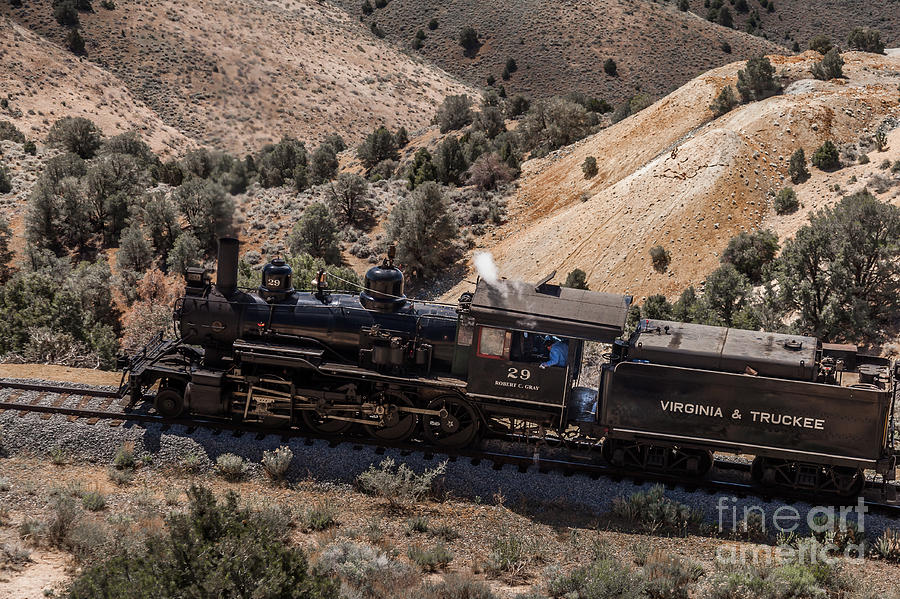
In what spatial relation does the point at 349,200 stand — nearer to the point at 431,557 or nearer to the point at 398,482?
the point at 398,482

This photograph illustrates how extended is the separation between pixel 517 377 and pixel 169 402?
7.33m

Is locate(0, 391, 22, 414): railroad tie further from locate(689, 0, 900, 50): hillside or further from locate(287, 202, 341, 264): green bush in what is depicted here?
locate(689, 0, 900, 50): hillside

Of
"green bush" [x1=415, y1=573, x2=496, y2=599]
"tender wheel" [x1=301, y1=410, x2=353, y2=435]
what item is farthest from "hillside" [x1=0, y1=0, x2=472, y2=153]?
"green bush" [x1=415, y1=573, x2=496, y2=599]

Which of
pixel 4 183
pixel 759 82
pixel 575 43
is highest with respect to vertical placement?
pixel 575 43

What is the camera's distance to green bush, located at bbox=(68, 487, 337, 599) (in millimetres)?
8727

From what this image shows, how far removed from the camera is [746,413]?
13859mm

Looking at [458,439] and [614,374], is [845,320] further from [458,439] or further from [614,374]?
[458,439]

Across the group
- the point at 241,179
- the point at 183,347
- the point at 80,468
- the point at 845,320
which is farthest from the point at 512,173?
the point at 80,468

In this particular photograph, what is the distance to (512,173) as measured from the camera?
1913 inches

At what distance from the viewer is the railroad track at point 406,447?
14367 millimetres

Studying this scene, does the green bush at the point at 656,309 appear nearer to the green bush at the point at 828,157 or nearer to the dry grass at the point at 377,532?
the green bush at the point at 828,157

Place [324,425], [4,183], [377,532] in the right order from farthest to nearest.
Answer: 1. [4,183]
2. [324,425]
3. [377,532]

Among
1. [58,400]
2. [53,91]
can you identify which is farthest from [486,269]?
[53,91]

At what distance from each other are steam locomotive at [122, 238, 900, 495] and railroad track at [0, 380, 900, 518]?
252 mm
